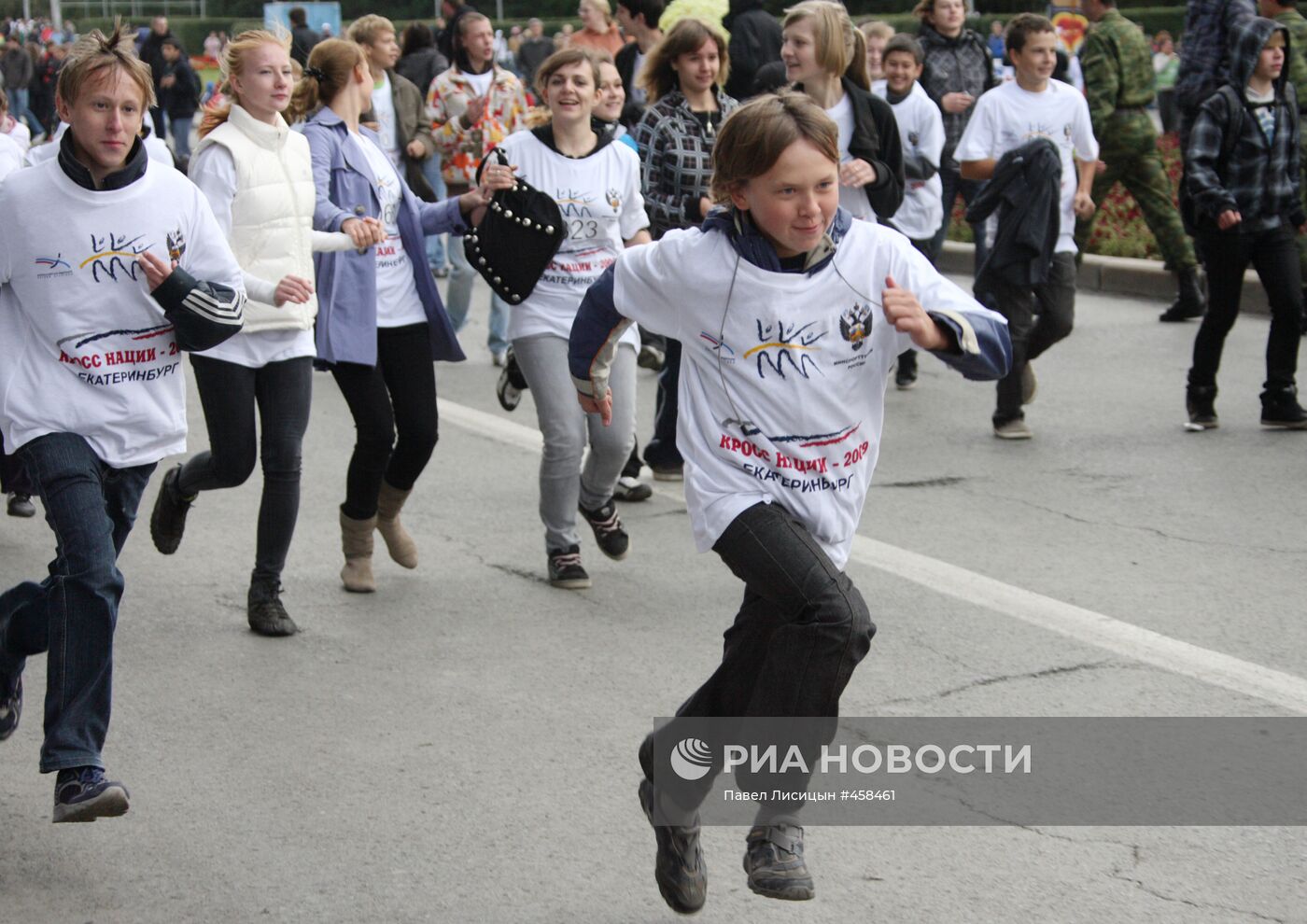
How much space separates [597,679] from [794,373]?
6.35 feet

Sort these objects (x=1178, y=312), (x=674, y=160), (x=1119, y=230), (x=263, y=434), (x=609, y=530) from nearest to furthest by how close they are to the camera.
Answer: (x=263, y=434) → (x=609, y=530) → (x=674, y=160) → (x=1178, y=312) → (x=1119, y=230)

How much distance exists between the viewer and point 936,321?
354cm

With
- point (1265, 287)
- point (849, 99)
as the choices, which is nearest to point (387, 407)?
point (849, 99)

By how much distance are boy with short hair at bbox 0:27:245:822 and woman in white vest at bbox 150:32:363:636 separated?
967 millimetres

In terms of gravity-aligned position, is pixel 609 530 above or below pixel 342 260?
below

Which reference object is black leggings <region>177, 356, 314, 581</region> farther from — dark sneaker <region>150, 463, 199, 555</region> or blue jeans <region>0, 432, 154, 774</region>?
blue jeans <region>0, 432, 154, 774</region>

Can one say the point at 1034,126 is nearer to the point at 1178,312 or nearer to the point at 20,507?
the point at 1178,312

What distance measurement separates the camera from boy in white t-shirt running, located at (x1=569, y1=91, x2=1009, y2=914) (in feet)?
11.8

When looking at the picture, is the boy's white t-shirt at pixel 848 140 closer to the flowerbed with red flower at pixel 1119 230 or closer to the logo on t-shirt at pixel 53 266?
the logo on t-shirt at pixel 53 266

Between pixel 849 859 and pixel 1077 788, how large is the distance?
2.29 ft

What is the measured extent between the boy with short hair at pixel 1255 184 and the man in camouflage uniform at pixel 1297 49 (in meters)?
0.26

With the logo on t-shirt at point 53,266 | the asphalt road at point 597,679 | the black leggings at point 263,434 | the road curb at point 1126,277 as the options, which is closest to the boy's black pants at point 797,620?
the asphalt road at point 597,679

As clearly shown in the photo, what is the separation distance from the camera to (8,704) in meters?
4.47

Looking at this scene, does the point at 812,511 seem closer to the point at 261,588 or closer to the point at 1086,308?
the point at 261,588
